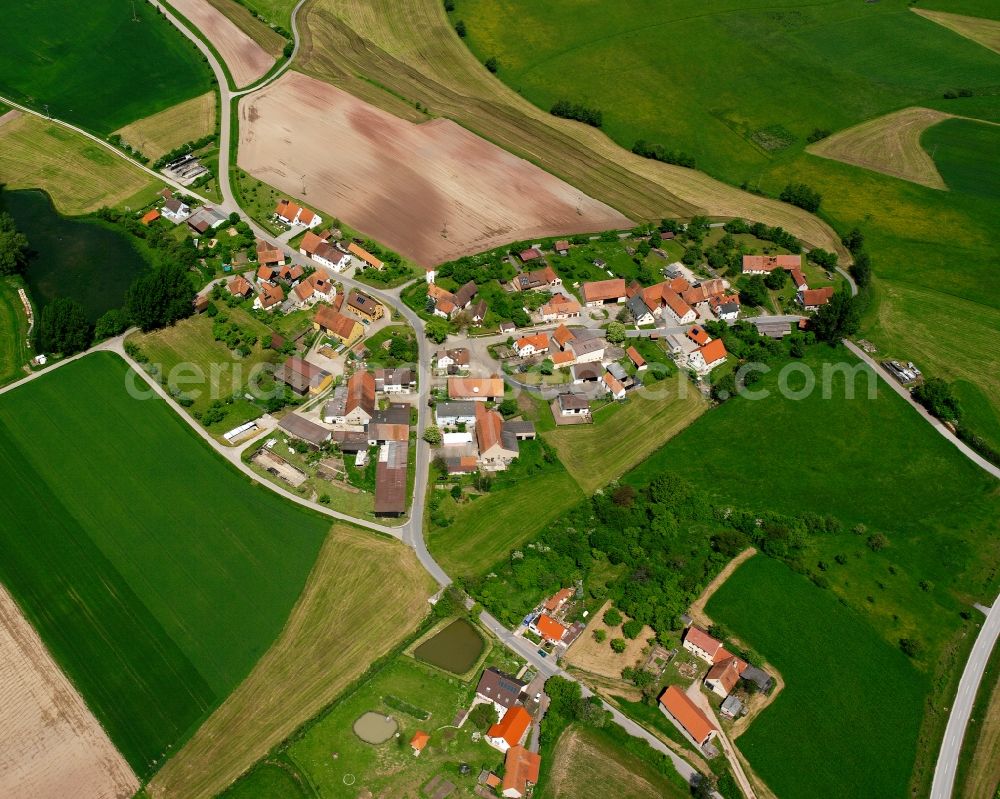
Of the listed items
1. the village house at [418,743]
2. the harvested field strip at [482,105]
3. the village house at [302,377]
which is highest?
the harvested field strip at [482,105]

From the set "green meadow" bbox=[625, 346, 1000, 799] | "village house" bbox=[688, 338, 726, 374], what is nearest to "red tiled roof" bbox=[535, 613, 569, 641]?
"green meadow" bbox=[625, 346, 1000, 799]

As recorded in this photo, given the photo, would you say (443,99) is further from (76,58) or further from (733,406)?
(733,406)

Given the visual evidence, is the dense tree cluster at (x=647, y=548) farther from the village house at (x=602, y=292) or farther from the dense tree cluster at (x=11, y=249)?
the dense tree cluster at (x=11, y=249)

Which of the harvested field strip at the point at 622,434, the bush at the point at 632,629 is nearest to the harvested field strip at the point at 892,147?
the harvested field strip at the point at 622,434

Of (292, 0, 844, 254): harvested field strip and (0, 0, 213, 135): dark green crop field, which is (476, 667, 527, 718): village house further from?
(0, 0, 213, 135): dark green crop field

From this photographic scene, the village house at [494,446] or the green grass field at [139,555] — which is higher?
the village house at [494,446]

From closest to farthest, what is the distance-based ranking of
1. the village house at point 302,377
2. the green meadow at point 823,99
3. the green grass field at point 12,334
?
the village house at point 302,377 → the green grass field at point 12,334 → the green meadow at point 823,99

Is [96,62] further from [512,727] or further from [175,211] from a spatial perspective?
[512,727]

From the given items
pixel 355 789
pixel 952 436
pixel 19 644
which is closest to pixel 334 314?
pixel 19 644
